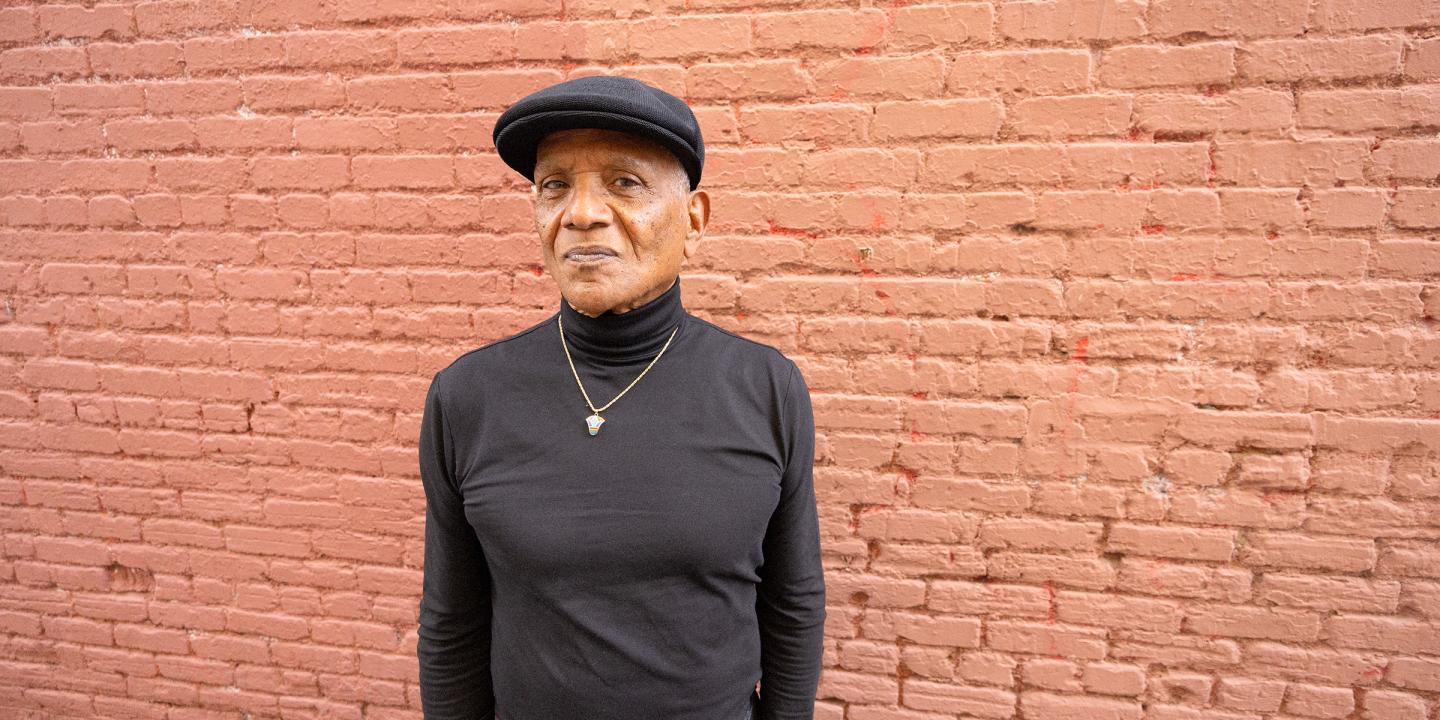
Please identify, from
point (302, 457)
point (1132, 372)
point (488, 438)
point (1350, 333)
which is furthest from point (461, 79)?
point (1350, 333)

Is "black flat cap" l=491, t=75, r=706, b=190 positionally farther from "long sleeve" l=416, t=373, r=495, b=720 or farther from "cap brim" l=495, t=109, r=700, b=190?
"long sleeve" l=416, t=373, r=495, b=720

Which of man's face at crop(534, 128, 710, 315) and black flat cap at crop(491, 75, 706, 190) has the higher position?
black flat cap at crop(491, 75, 706, 190)

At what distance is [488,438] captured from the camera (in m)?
1.28

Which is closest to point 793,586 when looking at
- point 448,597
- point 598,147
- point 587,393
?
point 587,393

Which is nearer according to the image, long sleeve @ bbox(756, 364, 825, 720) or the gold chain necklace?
the gold chain necklace

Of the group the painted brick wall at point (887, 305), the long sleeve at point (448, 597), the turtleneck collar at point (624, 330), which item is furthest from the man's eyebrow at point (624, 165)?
the painted brick wall at point (887, 305)

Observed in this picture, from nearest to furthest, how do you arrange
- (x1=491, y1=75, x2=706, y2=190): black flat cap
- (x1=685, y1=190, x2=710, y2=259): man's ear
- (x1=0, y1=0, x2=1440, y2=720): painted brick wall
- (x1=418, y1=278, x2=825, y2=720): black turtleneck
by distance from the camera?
(x1=491, y1=75, x2=706, y2=190): black flat cap < (x1=418, y1=278, x2=825, y2=720): black turtleneck < (x1=685, y1=190, x2=710, y2=259): man's ear < (x1=0, y1=0, x2=1440, y2=720): painted brick wall

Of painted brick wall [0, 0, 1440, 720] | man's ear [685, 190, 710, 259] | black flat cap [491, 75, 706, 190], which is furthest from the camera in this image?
painted brick wall [0, 0, 1440, 720]

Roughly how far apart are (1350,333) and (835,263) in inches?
53.0

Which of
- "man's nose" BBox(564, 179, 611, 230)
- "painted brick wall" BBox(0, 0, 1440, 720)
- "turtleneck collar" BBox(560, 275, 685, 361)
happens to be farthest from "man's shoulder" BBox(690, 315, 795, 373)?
"painted brick wall" BBox(0, 0, 1440, 720)

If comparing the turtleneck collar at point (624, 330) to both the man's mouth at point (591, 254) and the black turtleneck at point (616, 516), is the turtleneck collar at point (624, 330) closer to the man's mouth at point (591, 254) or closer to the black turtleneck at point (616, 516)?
the black turtleneck at point (616, 516)

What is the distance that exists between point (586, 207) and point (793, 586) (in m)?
0.93

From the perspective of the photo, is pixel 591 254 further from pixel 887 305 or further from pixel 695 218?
pixel 887 305

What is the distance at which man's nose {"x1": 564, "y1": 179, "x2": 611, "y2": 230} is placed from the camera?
3.83 feet
